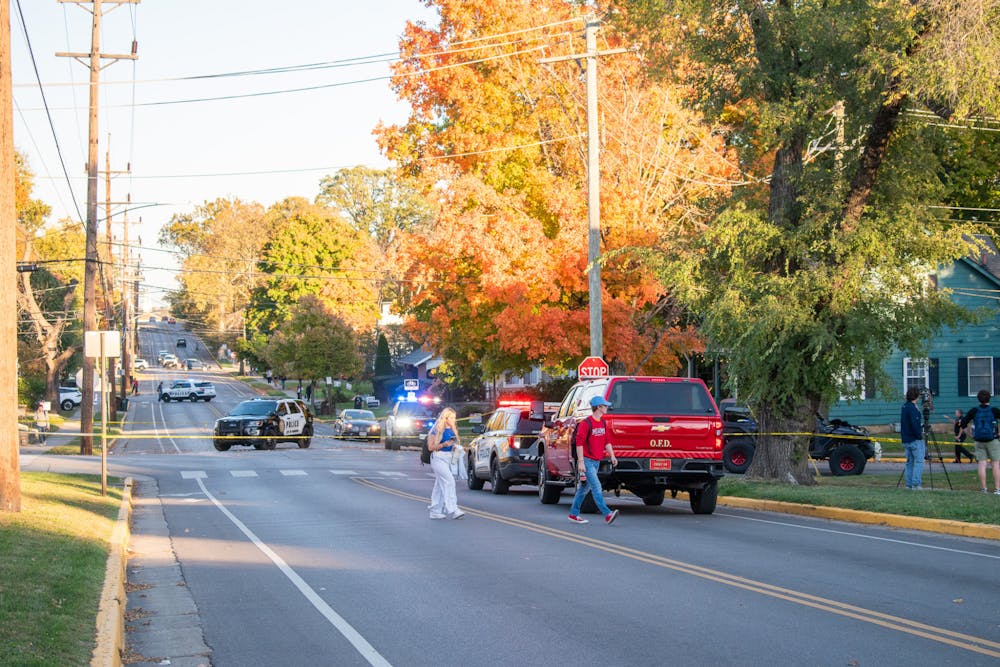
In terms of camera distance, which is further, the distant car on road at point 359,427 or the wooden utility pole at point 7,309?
the distant car on road at point 359,427

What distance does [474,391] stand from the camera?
2800 inches

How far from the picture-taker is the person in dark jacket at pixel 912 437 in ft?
72.5

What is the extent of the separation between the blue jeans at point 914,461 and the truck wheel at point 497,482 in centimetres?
799

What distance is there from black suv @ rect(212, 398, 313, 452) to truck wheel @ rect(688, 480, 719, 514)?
27100mm

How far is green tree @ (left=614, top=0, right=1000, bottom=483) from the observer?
70.6ft

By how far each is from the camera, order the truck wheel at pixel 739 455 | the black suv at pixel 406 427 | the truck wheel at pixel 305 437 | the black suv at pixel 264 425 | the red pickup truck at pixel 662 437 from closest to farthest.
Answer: the red pickup truck at pixel 662 437
the truck wheel at pixel 739 455
the black suv at pixel 264 425
the truck wheel at pixel 305 437
the black suv at pixel 406 427

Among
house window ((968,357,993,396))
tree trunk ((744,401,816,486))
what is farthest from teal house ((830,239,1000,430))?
tree trunk ((744,401,816,486))

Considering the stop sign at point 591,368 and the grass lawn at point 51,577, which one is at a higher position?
the stop sign at point 591,368

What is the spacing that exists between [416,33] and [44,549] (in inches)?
1037

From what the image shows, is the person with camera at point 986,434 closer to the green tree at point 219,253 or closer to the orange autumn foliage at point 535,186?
the orange autumn foliage at point 535,186

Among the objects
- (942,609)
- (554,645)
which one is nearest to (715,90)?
(942,609)

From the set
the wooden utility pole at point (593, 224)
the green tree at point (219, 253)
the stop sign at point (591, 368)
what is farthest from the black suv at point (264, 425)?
Result: the green tree at point (219, 253)

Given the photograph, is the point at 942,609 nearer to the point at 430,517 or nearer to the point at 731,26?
the point at 430,517

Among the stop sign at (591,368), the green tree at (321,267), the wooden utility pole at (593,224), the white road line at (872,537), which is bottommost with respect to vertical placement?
the white road line at (872,537)
